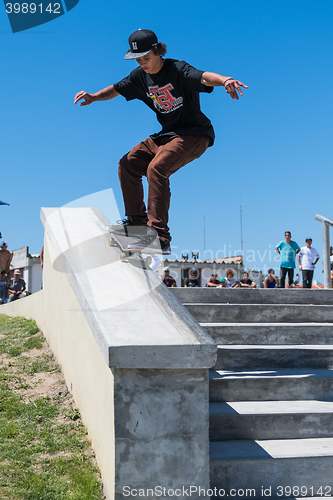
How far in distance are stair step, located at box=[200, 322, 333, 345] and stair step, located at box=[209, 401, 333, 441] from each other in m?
1.02

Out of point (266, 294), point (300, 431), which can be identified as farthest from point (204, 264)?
point (300, 431)

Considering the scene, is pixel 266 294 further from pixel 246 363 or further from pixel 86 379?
pixel 86 379

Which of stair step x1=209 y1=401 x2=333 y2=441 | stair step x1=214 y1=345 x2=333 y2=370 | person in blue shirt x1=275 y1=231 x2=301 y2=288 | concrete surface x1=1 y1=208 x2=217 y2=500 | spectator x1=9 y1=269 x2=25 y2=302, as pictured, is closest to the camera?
concrete surface x1=1 y1=208 x2=217 y2=500

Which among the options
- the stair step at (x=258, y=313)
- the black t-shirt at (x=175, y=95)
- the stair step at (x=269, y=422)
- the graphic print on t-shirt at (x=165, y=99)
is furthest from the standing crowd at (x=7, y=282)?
the stair step at (x=269, y=422)

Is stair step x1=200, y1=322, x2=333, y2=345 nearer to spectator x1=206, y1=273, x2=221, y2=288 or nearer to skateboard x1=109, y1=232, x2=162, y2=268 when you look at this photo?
skateboard x1=109, y1=232, x2=162, y2=268

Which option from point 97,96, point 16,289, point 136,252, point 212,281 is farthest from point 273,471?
point 16,289

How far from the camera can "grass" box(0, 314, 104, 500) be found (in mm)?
2762

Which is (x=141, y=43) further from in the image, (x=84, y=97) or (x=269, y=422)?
(x=269, y=422)

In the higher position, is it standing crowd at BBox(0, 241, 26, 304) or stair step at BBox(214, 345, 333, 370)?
standing crowd at BBox(0, 241, 26, 304)

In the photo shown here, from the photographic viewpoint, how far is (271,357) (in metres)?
3.86

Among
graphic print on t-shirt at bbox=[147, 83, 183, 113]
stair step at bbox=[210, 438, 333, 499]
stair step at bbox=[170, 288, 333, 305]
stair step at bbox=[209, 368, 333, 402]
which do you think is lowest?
stair step at bbox=[210, 438, 333, 499]

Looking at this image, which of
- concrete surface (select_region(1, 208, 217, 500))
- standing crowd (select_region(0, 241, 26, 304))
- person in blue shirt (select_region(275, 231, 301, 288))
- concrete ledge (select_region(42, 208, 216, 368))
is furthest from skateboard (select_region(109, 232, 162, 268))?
standing crowd (select_region(0, 241, 26, 304))

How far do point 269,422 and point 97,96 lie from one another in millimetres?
3684

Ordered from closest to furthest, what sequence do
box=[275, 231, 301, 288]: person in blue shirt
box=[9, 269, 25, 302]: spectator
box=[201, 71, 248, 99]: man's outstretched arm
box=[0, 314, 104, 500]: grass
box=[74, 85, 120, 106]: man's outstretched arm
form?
box=[0, 314, 104, 500]: grass, box=[201, 71, 248, 99]: man's outstretched arm, box=[74, 85, 120, 106]: man's outstretched arm, box=[275, 231, 301, 288]: person in blue shirt, box=[9, 269, 25, 302]: spectator
